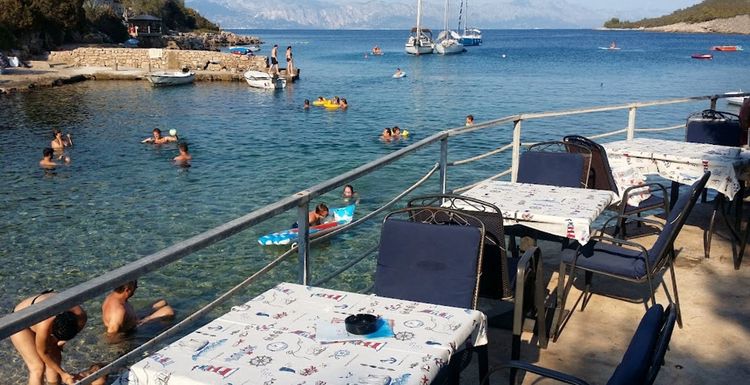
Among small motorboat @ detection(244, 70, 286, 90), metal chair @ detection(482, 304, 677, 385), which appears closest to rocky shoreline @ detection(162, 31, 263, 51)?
small motorboat @ detection(244, 70, 286, 90)

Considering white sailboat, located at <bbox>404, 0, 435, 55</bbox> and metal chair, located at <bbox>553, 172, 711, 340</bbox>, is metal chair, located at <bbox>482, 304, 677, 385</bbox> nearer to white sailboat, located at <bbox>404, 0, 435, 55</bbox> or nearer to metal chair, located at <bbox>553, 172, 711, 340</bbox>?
metal chair, located at <bbox>553, 172, 711, 340</bbox>

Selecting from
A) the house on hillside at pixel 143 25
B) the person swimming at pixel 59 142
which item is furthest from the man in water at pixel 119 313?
the house on hillside at pixel 143 25

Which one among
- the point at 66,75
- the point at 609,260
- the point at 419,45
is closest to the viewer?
the point at 609,260

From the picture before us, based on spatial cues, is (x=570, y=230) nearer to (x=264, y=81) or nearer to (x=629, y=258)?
(x=629, y=258)

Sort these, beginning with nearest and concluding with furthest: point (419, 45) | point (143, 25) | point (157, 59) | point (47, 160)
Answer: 1. point (47, 160)
2. point (157, 59)
3. point (143, 25)
4. point (419, 45)

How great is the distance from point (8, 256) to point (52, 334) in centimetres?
646

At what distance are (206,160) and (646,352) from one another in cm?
2011

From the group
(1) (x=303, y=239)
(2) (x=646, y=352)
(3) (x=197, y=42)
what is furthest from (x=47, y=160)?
(3) (x=197, y=42)

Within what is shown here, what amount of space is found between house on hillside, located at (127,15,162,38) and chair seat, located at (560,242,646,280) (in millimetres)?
83947

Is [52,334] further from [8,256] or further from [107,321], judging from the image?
[8,256]

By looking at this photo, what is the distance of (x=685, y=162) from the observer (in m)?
6.75

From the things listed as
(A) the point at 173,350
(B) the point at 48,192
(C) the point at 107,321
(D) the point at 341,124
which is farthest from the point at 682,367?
(D) the point at 341,124

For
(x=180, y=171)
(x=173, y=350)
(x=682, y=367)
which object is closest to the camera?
(x=173, y=350)

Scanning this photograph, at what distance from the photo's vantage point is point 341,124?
29938 mm
